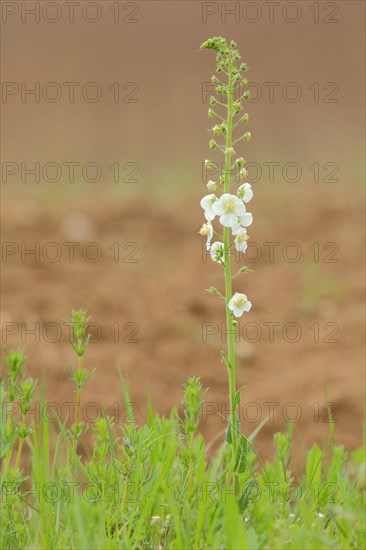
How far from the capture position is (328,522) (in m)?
2.49

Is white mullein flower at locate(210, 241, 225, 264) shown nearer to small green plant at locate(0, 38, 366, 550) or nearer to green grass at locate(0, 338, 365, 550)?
small green plant at locate(0, 38, 366, 550)

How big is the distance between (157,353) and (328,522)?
222 centimetres

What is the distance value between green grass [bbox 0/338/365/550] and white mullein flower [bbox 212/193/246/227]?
0.47 m

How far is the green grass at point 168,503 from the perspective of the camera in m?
2.15

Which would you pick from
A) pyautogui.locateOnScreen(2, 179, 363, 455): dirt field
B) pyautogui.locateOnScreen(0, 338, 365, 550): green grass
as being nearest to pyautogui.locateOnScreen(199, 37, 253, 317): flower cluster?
pyautogui.locateOnScreen(0, 338, 365, 550): green grass

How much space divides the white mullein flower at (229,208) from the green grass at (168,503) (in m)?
0.47

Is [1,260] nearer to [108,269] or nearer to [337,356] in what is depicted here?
[108,269]

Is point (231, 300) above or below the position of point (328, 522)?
above

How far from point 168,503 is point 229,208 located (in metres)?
0.85

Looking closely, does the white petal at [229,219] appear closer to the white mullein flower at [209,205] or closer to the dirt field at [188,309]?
the white mullein flower at [209,205]

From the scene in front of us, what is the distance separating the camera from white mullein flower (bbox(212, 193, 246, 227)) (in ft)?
7.70

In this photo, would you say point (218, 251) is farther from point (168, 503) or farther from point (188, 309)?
point (188, 309)

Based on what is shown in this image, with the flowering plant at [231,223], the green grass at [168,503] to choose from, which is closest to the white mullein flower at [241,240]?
the flowering plant at [231,223]

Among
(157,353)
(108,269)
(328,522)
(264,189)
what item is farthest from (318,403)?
(264,189)
